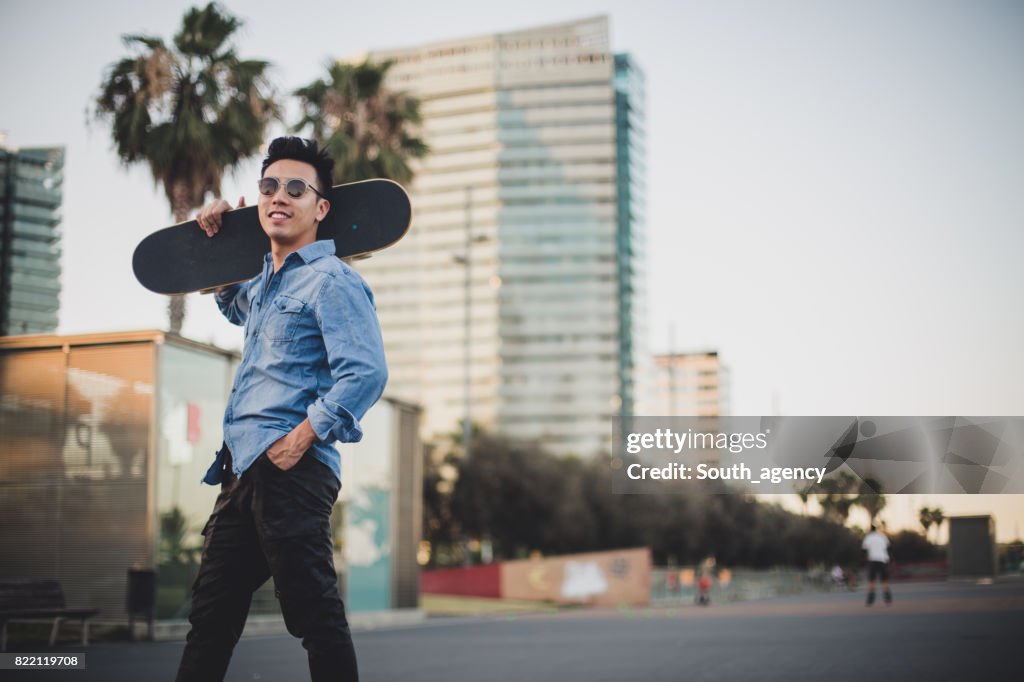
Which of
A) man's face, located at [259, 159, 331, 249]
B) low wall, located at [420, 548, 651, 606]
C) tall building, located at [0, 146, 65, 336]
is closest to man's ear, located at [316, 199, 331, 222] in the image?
man's face, located at [259, 159, 331, 249]

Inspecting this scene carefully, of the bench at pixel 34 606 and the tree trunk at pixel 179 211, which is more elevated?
the tree trunk at pixel 179 211

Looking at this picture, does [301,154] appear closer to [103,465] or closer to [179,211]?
[103,465]

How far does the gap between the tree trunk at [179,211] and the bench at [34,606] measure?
31.8 feet

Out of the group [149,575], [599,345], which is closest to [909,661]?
[149,575]

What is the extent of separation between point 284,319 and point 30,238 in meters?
16.6

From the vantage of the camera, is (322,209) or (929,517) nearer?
(322,209)

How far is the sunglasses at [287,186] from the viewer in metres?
3.48

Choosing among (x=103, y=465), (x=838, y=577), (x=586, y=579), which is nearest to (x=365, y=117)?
(x=103, y=465)

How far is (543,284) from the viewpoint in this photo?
133250 mm

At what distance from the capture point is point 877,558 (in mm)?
18250

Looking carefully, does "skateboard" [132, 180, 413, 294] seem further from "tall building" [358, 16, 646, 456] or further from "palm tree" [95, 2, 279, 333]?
"tall building" [358, 16, 646, 456]

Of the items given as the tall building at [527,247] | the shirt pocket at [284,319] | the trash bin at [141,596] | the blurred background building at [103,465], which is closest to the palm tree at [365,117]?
the blurred background building at [103,465]

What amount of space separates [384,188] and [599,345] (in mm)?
128745

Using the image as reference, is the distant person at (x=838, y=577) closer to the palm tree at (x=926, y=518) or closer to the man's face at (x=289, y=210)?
the palm tree at (x=926, y=518)
